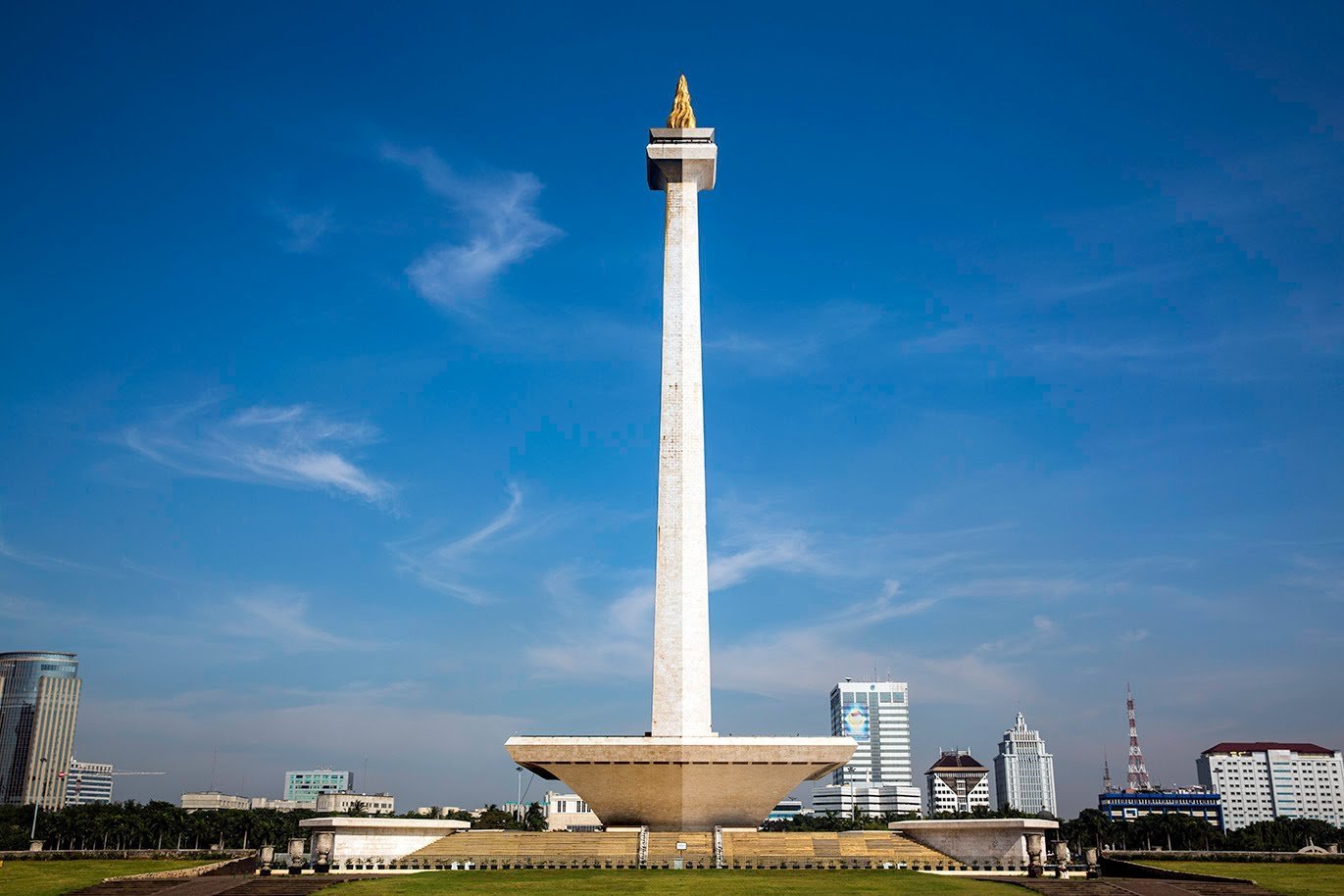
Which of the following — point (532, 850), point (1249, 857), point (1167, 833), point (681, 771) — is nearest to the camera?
point (532, 850)

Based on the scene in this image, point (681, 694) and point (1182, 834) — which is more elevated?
point (681, 694)

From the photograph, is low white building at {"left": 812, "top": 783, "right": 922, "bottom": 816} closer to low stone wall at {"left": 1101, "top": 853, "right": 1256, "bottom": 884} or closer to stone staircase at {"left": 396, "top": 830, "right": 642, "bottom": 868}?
low stone wall at {"left": 1101, "top": 853, "right": 1256, "bottom": 884}

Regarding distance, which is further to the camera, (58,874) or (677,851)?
(677,851)

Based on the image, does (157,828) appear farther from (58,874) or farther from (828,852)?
(828,852)

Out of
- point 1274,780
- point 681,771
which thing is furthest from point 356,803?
point 1274,780

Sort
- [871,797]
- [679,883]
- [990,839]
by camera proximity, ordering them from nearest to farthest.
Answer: [679,883] → [990,839] → [871,797]

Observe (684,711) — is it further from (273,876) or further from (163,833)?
(163,833)

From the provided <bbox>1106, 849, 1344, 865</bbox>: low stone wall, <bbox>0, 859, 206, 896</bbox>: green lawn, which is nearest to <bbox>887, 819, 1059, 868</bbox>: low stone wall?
<bbox>1106, 849, 1344, 865</bbox>: low stone wall

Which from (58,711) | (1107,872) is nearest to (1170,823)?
(1107,872)
